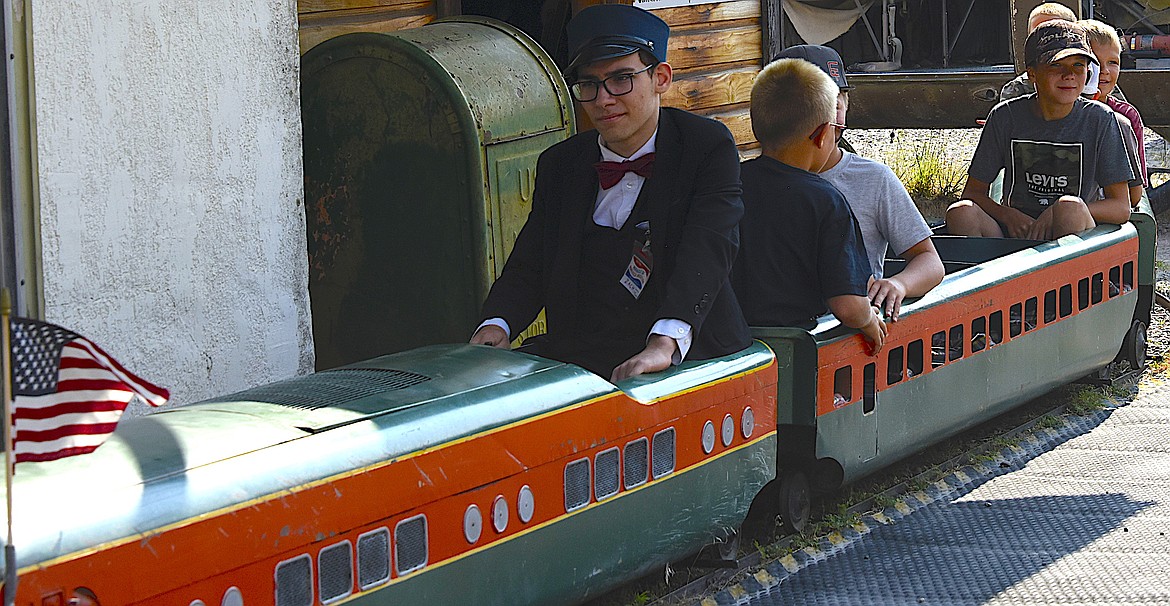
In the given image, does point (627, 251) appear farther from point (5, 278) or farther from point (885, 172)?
point (5, 278)

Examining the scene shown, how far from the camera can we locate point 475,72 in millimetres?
5234

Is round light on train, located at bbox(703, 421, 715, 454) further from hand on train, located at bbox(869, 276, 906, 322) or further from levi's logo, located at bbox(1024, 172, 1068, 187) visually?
levi's logo, located at bbox(1024, 172, 1068, 187)

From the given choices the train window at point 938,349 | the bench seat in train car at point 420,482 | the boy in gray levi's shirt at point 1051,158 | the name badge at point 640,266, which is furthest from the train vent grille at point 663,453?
the boy in gray levi's shirt at point 1051,158

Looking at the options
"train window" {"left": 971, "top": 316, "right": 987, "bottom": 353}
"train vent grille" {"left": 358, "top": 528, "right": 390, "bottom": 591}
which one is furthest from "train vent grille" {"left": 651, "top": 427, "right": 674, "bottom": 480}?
"train window" {"left": 971, "top": 316, "right": 987, "bottom": 353}

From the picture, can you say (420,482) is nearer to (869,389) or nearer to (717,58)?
(869,389)

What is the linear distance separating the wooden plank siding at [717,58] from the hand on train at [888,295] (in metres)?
2.56

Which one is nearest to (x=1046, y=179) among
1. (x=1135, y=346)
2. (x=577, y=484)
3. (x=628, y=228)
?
(x=1135, y=346)

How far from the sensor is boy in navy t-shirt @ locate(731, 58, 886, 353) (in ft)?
14.0

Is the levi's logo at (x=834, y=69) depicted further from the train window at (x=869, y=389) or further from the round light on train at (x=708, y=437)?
the round light on train at (x=708, y=437)

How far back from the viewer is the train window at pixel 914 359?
15.4 feet

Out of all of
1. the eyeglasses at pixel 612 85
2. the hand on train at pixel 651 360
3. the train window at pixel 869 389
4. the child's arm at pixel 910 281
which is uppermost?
the eyeglasses at pixel 612 85

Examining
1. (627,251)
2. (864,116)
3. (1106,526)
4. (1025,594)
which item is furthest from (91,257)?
(864,116)

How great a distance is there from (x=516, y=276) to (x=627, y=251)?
36cm

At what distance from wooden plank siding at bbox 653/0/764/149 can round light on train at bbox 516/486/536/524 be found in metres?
3.88
